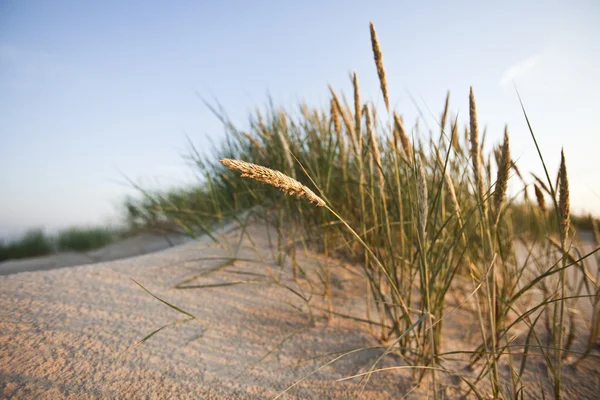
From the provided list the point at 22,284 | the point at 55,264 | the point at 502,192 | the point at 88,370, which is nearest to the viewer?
the point at 502,192

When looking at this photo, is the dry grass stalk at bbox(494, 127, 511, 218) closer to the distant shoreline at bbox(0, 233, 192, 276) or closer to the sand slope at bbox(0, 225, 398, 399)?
the sand slope at bbox(0, 225, 398, 399)

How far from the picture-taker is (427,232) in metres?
1.26

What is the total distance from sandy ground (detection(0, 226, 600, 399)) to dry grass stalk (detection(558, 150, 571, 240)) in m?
0.57

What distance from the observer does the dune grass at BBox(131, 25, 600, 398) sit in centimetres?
91

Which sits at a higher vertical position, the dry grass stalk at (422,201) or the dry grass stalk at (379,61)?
the dry grass stalk at (379,61)

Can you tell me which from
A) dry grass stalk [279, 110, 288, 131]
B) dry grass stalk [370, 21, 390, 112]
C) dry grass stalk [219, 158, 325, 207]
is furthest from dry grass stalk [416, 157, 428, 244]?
dry grass stalk [279, 110, 288, 131]

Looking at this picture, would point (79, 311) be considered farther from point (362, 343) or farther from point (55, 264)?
point (55, 264)

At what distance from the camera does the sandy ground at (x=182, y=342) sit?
104 cm

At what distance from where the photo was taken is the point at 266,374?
1178 millimetres

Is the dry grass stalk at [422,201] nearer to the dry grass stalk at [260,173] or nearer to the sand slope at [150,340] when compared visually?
the dry grass stalk at [260,173]

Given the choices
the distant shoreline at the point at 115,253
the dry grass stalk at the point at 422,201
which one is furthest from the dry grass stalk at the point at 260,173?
the distant shoreline at the point at 115,253

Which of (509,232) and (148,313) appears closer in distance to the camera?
(148,313)

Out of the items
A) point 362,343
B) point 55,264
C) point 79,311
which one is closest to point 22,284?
point 79,311

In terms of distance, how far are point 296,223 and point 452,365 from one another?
1031 mm
